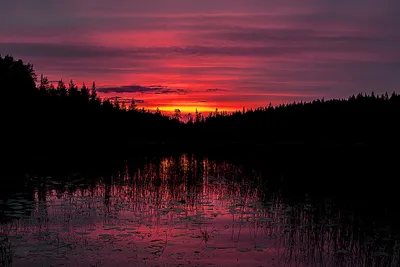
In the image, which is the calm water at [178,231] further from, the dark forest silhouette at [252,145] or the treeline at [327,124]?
the treeline at [327,124]

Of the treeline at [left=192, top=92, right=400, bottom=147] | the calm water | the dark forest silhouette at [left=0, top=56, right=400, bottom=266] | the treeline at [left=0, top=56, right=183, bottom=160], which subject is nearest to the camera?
the calm water

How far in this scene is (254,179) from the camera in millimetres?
38906

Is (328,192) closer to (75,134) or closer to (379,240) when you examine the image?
(379,240)

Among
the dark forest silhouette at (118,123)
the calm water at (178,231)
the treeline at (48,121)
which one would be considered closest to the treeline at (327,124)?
the dark forest silhouette at (118,123)

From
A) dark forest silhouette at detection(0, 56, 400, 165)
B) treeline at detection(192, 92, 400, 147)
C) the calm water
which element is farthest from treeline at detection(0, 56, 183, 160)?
treeline at detection(192, 92, 400, 147)

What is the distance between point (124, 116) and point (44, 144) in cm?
8105

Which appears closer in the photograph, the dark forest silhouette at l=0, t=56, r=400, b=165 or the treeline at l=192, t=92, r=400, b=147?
the dark forest silhouette at l=0, t=56, r=400, b=165

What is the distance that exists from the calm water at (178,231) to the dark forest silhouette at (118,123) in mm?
44862

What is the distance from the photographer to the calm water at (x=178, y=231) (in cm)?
1566

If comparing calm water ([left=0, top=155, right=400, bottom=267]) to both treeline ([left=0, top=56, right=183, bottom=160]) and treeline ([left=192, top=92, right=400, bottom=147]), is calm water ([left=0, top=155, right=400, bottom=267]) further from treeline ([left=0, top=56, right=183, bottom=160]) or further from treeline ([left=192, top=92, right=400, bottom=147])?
treeline ([left=192, top=92, right=400, bottom=147])

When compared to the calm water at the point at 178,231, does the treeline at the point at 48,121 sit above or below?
above

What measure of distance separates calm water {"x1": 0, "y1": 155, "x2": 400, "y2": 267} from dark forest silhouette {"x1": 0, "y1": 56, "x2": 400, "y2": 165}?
44862 mm

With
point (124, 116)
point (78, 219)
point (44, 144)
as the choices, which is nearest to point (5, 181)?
point (78, 219)

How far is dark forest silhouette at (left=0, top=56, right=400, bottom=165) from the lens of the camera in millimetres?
88875
